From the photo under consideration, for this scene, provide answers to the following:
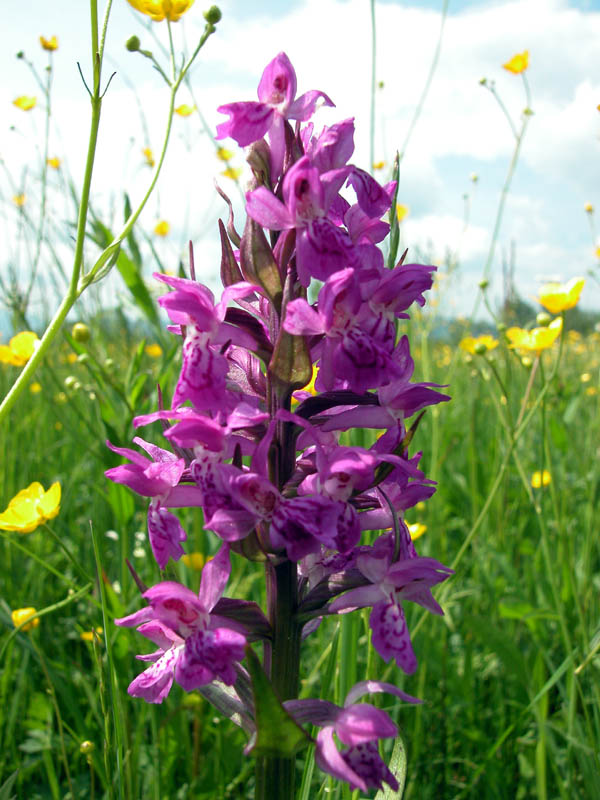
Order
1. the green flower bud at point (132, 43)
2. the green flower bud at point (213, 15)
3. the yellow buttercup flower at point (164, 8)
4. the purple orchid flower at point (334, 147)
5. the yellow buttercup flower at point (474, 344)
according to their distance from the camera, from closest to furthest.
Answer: the purple orchid flower at point (334, 147)
the green flower bud at point (213, 15)
the green flower bud at point (132, 43)
the yellow buttercup flower at point (164, 8)
the yellow buttercup flower at point (474, 344)

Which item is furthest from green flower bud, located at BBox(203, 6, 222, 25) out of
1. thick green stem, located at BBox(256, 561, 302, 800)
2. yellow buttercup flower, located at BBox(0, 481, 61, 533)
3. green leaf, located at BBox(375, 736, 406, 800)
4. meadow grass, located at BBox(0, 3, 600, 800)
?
green leaf, located at BBox(375, 736, 406, 800)

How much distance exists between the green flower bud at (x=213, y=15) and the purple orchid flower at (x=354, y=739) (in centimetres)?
139

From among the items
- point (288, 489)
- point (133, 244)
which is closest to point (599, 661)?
point (288, 489)

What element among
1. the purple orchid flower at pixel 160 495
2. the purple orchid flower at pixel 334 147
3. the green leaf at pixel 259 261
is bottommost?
the purple orchid flower at pixel 160 495

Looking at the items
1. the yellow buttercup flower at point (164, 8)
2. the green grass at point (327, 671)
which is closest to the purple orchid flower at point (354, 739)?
the green grass at point (327, 671)

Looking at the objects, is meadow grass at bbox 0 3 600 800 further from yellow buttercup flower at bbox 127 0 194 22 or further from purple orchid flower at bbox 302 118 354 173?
yellow buttercup flower at bbox 127 0 194 22

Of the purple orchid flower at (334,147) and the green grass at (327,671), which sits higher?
the purple orchid flower at (334,147)

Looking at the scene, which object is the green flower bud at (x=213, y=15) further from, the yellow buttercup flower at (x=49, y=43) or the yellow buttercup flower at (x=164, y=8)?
the yellow buttercup flower at (x=49, y=43)

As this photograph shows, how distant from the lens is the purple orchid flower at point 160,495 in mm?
1028

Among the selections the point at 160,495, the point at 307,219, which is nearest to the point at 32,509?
the point at 160,495

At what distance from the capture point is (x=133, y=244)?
223cm

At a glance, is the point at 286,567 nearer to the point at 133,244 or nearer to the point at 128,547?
the point at 128,547

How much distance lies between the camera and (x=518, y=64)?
3195 mm

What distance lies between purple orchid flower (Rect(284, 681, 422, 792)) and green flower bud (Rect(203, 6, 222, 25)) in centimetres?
139
